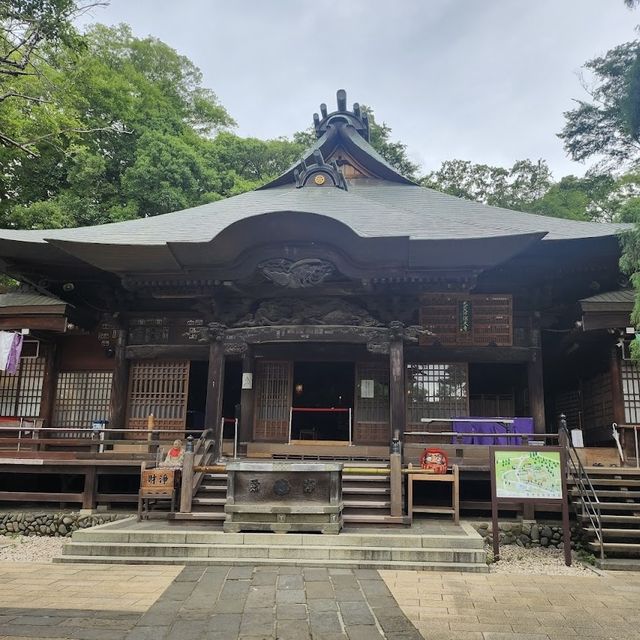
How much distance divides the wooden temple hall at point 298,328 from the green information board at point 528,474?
1.40m

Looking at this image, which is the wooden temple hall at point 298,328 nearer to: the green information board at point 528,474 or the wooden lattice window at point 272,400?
the wooden lattice window at point 272,400

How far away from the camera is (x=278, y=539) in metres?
6.88

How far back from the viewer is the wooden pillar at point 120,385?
458 inches

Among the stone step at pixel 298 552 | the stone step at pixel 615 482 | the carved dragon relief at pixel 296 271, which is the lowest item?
the stone step at pixel 298 552

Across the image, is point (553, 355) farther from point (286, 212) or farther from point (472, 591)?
point (472, 591)

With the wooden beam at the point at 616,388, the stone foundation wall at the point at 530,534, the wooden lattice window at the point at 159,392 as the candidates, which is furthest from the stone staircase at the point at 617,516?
the wooden lattice window at the point at 159,392

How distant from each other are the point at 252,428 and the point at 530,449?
593 centimetres

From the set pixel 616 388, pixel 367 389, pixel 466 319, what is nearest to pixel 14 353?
pixel 367 389

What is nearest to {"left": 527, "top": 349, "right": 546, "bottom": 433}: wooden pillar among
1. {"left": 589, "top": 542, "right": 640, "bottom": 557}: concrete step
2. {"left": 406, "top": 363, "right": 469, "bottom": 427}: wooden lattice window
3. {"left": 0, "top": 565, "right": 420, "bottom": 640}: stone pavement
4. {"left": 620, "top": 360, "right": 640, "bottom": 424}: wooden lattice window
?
{"left": 406, "top": 363, "right": 469, "bottom": 427}: wooden lattice window

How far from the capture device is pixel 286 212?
927 cm

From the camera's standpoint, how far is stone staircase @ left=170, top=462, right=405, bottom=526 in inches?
303

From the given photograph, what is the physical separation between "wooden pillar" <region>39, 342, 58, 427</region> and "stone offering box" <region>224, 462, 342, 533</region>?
661 centimetres

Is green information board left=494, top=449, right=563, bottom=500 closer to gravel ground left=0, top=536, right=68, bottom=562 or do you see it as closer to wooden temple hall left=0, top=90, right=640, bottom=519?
wooden temple hall left=0, top=90, right=640, bottom=519

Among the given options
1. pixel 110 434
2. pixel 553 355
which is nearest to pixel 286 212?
pixel 110 434
